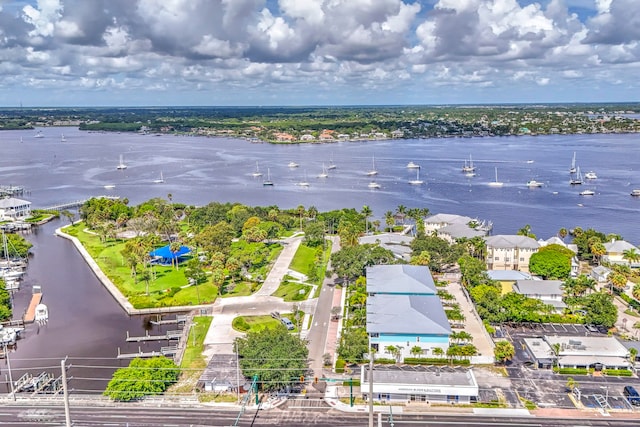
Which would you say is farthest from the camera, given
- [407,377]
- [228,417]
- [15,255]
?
[15,255]

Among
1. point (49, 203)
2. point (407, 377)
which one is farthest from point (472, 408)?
point (49, 203)

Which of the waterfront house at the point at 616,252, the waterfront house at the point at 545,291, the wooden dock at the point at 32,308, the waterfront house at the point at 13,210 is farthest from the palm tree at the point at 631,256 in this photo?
the waterfront house at the point at 13,210

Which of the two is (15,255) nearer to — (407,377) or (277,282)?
(277,282)

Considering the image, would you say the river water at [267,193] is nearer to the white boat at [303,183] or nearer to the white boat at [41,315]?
the white boat at [41,315]

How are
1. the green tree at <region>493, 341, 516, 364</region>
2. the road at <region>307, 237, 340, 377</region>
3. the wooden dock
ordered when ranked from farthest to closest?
the wooden dock
the road at <region>307, 237, 340, 377</region>
the green tree at <region>493, 341, 516, 364</region>

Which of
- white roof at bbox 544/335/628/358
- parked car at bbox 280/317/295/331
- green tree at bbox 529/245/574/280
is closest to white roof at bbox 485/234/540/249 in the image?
green tree at bbox 529/245/574/280

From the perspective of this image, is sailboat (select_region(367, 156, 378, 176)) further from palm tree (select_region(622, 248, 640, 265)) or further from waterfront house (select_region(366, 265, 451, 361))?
waterfront house (select_region(366, 265, 451, 361))

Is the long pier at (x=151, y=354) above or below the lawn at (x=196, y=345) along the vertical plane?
below
